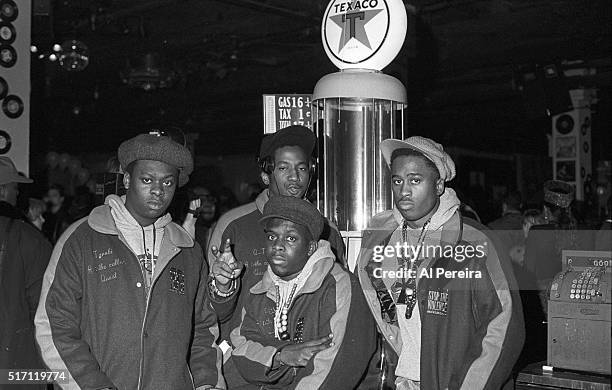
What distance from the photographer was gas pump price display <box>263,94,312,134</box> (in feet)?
13.2

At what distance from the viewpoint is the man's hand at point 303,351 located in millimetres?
2506

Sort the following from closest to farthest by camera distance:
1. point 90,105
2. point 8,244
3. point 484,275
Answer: point 484,275 < point 8,244 < point 90,105

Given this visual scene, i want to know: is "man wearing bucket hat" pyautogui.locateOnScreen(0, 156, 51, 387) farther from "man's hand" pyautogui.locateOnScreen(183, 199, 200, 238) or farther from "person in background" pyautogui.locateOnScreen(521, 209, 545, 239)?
"person in background" pyautogui.locateOnScreen(521, 209, 545, 239)

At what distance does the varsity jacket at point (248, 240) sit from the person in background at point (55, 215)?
11.8 ft

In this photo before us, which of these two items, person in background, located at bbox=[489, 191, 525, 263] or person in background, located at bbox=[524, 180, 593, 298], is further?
person in background, located at bbox=[489, 191, 525, 263]

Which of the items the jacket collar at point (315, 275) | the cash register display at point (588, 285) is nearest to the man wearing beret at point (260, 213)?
the jacket collar at point (315, 275)

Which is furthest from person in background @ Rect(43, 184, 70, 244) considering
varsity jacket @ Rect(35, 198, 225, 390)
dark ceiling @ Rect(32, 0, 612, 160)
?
varsity jacket @ Rect(35, 198, 225, 390)

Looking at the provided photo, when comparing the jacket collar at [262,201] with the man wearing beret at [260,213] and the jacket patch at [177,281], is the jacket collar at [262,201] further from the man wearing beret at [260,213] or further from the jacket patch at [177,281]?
the jacket patch at [177,281]

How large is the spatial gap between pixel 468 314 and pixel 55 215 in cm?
632

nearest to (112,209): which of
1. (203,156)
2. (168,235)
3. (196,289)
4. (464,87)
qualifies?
(168,235)

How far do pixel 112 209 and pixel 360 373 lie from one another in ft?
3.39

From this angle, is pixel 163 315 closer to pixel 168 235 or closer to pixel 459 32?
pixel 168 235

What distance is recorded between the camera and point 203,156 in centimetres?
2017

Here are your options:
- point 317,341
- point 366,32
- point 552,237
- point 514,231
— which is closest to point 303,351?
point 317,341
